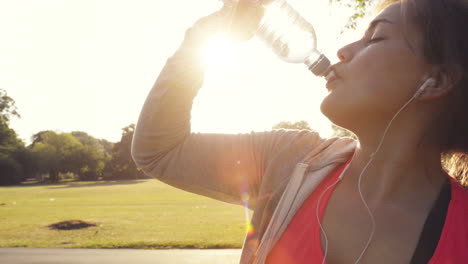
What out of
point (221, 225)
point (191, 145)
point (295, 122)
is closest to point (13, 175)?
point (295, 122)

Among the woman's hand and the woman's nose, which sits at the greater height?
the woman's hand

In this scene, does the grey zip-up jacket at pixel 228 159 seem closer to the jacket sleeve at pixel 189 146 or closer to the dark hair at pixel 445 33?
the jacket sleeve at pixel 189 146

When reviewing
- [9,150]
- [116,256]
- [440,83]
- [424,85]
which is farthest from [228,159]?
[9,150]

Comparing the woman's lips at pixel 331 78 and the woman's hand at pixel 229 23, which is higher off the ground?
the woman's hand at pixel 229 23

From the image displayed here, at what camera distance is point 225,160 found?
201cm

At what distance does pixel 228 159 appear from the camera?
6.60 ft

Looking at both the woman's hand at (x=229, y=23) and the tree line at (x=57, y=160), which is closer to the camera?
the woman's hand at (x=229, y=23)

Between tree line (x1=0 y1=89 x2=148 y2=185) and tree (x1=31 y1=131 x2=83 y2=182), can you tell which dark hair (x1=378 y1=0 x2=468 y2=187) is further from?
tree (x1=31 y1=131 x2=83 y2=182)

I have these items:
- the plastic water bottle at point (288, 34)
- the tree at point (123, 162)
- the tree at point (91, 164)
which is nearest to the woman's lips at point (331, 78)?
the plastic water bottle at point (288, 34)

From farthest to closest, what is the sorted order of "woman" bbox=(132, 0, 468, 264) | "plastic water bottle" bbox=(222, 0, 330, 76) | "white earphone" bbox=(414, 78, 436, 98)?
"plastic water bottle" bbox=(222, 0, 330, 76)
"white earphone" bbox=(414, 78, 436, 98)
"woman" bbox=(132, 0, 468, 264)

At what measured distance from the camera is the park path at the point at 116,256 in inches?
321

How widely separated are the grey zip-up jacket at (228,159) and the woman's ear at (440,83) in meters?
0.52

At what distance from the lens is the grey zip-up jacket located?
1896 mm

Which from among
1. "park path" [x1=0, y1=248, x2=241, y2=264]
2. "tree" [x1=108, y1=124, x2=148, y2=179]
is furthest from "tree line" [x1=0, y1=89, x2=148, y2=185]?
"park path" [x1=0, y1=248, x2=241, y2=264]
